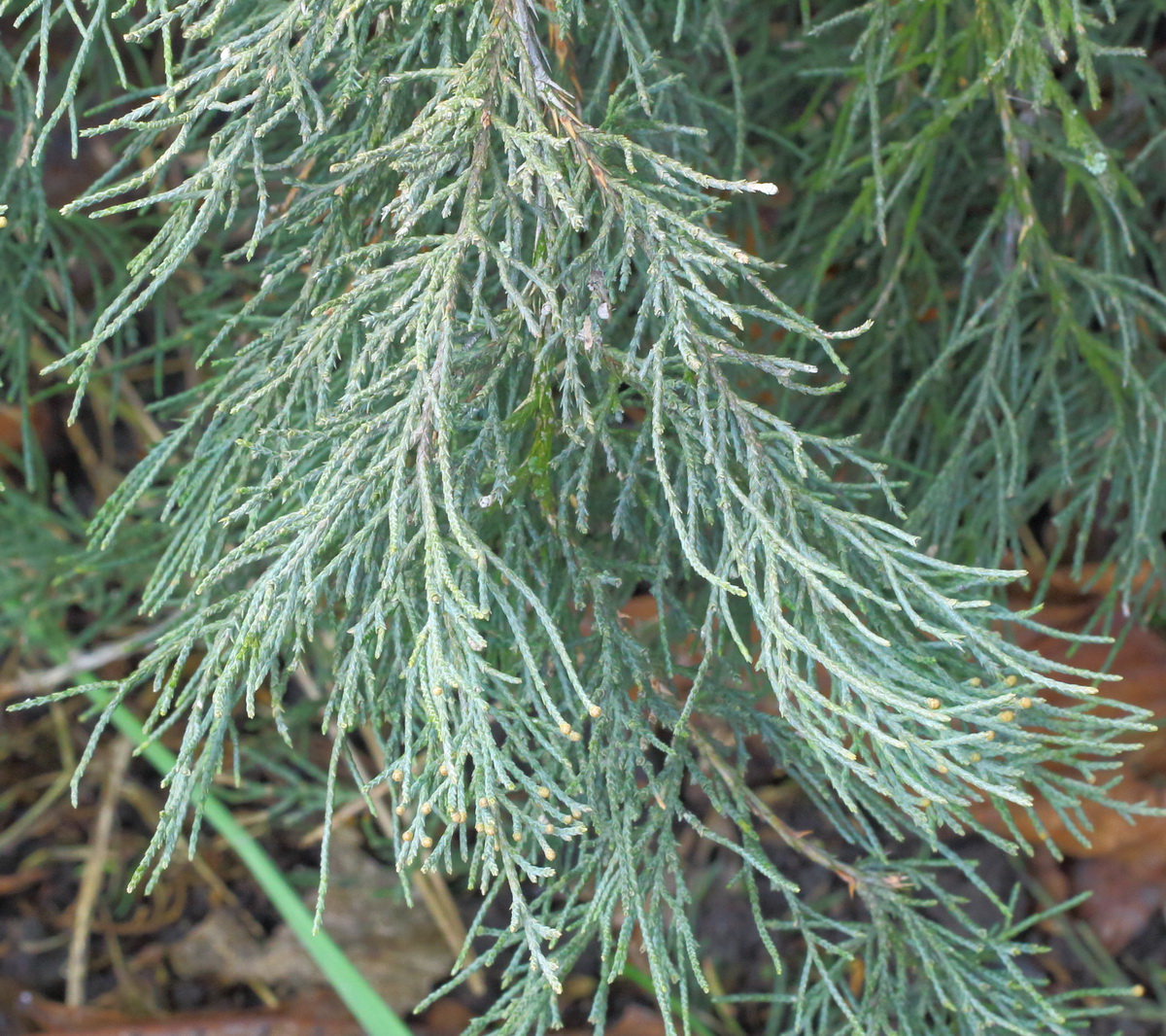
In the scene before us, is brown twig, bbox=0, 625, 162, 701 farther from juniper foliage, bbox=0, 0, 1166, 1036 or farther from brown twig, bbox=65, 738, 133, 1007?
juniper foliage, bbox=0, 0, 1166, 1036

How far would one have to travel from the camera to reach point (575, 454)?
113cm

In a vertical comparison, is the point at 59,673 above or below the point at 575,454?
below

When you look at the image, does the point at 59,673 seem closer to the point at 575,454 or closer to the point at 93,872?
the point at 93,872

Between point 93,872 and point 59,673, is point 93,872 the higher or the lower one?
the lower one

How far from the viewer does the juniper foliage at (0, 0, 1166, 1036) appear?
906 mm

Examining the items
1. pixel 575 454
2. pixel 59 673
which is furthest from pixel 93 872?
pixel 575 454

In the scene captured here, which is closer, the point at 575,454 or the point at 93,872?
the point at 575,454

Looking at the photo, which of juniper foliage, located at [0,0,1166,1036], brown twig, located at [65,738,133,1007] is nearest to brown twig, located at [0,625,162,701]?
brown twig, located at [65,738,133,1007]

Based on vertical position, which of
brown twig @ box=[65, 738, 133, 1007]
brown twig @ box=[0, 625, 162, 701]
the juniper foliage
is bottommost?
brown twig @ box=[65, 738, 133, 1007]

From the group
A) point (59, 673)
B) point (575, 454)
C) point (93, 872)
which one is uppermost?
point (575, 454)

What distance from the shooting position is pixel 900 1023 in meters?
1.21

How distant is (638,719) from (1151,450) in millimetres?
943

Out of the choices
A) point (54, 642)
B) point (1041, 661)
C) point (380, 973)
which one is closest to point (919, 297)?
point (1041, 661)

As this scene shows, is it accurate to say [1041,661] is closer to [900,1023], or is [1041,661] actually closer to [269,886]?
[900,1023]
